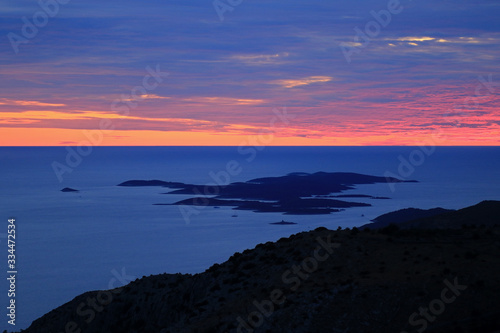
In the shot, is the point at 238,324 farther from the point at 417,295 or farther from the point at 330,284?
the point at 417,295

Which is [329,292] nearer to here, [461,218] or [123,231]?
[461,218]

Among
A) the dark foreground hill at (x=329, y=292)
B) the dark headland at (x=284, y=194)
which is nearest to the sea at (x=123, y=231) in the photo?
the dark headland at (x=284, y=194)

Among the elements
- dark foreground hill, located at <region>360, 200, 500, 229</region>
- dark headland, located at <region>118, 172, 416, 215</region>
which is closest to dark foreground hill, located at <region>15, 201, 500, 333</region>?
dark foreground hill, located at <region>360, 200, 500, 229</region>

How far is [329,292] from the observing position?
749 inches

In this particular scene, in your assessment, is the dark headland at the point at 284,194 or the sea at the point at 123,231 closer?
the sea at the point at 123,231

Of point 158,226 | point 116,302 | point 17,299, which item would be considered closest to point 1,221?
point 158,226

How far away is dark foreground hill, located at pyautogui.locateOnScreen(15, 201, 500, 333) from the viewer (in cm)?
1752

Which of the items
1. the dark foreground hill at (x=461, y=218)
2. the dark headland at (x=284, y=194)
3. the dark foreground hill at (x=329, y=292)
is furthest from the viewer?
the dark headland at (x=284, y=194)

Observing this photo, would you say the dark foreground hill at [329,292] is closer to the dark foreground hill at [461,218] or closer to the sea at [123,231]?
the dark foreground hill at [461,218]

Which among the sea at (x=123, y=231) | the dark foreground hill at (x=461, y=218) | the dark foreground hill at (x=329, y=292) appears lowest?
the dark foreground hill at (x=329, y=292)

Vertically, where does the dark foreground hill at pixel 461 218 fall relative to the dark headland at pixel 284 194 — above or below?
below

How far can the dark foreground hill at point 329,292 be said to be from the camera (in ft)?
57.5

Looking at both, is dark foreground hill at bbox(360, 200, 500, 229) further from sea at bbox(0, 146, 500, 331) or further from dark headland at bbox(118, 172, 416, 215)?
dark headland at bbox(118, 172, 416, 215)

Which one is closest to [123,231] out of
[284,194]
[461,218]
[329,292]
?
[284,194]
